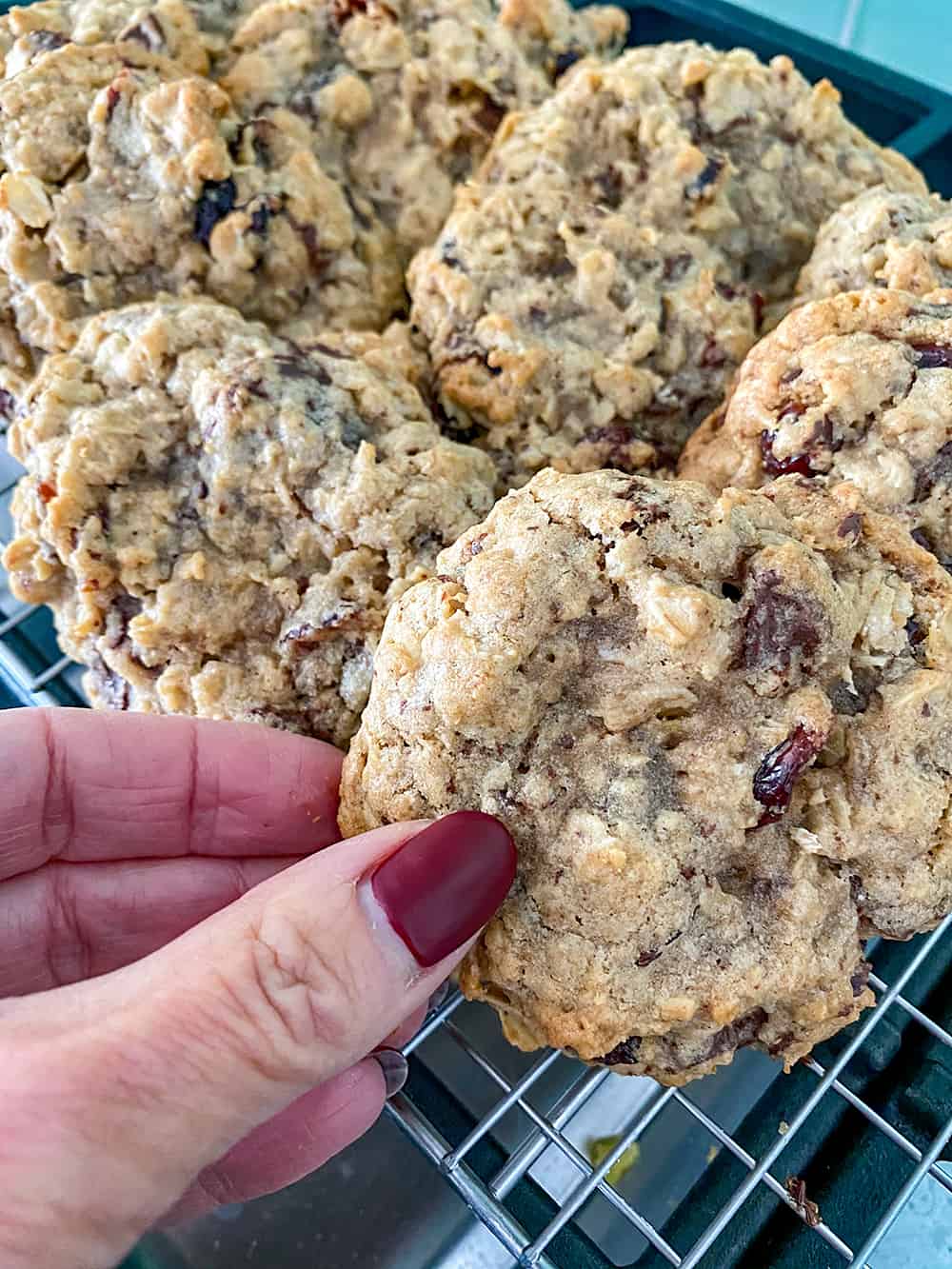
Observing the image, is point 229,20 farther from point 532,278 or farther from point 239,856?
point 239,856

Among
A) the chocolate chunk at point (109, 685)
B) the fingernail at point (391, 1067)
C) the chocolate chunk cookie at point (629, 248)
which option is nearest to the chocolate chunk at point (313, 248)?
the chocolate chunk cookie at point (629, 248)

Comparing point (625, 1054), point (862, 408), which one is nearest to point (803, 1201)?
point (625, 1054)

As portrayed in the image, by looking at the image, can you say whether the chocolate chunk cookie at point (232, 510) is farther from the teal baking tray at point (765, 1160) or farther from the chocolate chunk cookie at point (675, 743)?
the teal baking tray at point (765, 1160)

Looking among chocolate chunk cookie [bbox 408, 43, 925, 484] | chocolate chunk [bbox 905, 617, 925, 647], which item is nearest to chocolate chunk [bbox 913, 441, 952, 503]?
chocolate chunk [bbox 905, 617, 925, 647]

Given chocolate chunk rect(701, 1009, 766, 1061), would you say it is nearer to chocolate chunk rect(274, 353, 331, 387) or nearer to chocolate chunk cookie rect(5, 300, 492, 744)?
chocolate chunk cookie rect(5, 300, 492, 744)

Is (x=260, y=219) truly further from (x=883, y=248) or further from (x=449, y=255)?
(x=883, y=248)

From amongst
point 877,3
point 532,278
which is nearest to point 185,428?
point 532,278
